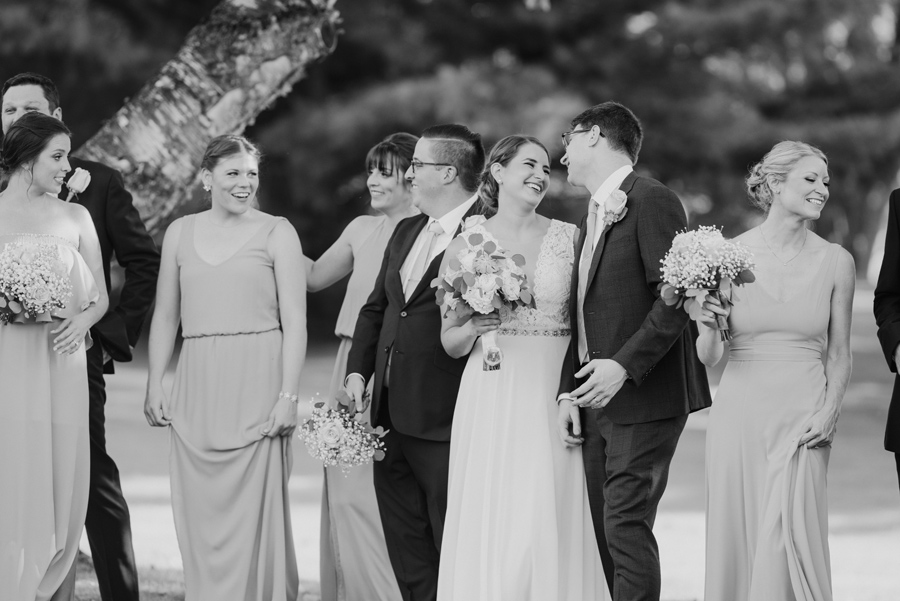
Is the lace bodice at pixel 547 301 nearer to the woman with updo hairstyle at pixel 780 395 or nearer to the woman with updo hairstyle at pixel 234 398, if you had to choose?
the woman with updo hairstyle at pixel 780 395

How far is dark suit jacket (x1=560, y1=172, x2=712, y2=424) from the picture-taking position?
16.8 feet

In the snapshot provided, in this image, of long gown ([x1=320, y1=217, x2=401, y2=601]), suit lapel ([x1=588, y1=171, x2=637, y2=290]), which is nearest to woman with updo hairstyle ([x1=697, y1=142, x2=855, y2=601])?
suit lapel ([x1=588, y1=171, x2=637, y2=290])

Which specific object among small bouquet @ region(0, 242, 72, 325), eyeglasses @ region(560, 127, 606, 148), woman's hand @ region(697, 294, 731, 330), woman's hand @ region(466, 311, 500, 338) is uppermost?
eyeglasses @ region(560, 127, 606, 148)

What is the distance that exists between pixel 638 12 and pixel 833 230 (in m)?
10.4

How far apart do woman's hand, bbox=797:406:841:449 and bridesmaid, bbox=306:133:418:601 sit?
2413 millimetres

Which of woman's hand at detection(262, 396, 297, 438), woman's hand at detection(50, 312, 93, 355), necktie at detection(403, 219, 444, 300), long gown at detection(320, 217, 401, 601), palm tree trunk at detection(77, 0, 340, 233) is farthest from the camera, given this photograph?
palm tree trunk at detection(77, 0, 340, 233)

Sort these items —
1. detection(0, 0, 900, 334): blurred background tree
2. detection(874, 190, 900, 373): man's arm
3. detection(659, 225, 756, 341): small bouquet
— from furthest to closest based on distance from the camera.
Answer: detection(0, 0, 900, 334): blurred background tree < detection(874, 190, 900, 373): man's arm < detection(659, 225, 756, 341): small bouquet

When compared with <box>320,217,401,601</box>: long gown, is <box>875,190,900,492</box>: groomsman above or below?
above

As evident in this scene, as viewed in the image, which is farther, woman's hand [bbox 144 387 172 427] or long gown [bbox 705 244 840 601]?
woman's hand [bbox 144 387 172 427]

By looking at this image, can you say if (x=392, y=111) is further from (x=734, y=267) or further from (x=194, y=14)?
(x=734, y=267)

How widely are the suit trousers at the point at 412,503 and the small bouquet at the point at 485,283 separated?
708mm

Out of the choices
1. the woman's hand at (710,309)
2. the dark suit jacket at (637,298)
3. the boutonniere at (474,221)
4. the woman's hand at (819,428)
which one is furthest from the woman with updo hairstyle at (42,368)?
the woman's hand at (819,428)

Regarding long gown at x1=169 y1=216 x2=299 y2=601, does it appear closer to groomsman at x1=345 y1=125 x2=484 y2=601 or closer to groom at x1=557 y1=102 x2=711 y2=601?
groomsman at x1=345 y1=125 x2=484 y2=601

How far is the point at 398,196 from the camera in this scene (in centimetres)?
684
